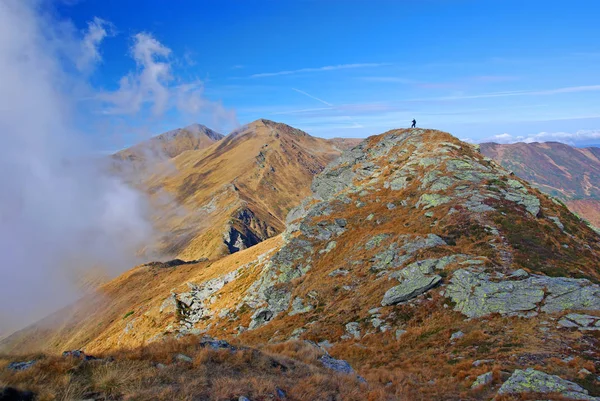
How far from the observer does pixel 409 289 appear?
26.5m

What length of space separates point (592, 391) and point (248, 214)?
190m

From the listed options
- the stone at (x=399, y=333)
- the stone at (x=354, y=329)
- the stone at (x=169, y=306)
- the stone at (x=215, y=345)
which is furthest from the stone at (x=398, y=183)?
the stone at (x=169, y=306)

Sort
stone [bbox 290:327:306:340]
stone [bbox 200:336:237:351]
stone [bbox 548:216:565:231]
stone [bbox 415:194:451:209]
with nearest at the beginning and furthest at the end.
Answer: stone [bbox 200:336:237:351] → stone [bbox 290:327:306:340] → stone [bbox 548:216:565:231] → stone [bbox 415:194:451:209]

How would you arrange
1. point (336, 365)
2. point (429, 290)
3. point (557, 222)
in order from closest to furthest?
point (336, 365), point (429, 290), point (557, 222)

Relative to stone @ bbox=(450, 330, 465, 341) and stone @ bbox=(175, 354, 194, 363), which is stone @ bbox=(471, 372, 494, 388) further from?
stone @ bbox=(175, 354, 194, 363)

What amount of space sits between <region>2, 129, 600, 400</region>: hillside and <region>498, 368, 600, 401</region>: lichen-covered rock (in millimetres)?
56

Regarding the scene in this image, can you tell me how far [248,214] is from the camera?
19762cm

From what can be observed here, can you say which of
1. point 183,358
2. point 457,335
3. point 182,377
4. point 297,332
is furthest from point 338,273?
point 182,377

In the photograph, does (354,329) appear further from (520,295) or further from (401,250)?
(520,295)

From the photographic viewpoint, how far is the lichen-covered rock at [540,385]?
1290 cm

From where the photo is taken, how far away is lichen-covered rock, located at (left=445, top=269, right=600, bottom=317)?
68.4ft

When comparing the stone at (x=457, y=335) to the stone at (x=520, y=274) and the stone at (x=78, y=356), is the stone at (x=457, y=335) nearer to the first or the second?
the stone at (x=520, y=274)

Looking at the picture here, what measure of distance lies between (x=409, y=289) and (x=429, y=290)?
1.58 metres

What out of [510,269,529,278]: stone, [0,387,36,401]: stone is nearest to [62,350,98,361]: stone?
[0,387,36,401]: stone
